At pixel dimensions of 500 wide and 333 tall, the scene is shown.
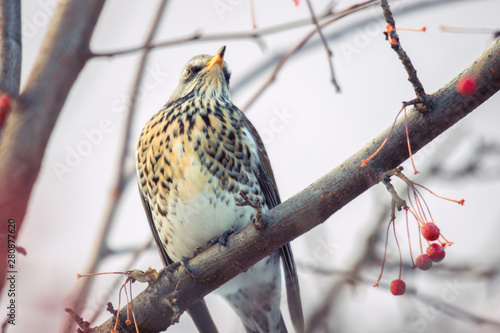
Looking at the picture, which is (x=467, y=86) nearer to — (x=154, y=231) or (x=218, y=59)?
(x=218, y=59)

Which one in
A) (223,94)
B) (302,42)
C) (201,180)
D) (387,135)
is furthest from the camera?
(223,94)

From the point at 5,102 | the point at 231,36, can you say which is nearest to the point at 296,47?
→ the point at 231,36

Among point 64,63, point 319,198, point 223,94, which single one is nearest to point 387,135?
point 319,198

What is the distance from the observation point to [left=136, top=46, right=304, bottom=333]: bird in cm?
355

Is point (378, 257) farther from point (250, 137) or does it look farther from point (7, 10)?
point (7, 10)

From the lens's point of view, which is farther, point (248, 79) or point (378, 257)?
point (248, 79)

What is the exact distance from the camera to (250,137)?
387cm

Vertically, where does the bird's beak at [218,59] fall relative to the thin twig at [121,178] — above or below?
above

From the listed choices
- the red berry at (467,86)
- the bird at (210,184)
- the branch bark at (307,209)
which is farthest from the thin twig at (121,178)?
the red berry at (467,86)

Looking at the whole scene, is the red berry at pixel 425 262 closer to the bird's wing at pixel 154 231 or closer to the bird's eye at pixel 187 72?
the bird's wing at pixel 154 231

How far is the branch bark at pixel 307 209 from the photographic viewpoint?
221 cm

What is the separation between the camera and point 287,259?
12.6ft

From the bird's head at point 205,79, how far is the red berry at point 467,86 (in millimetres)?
2289

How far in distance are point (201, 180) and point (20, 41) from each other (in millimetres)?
1421
